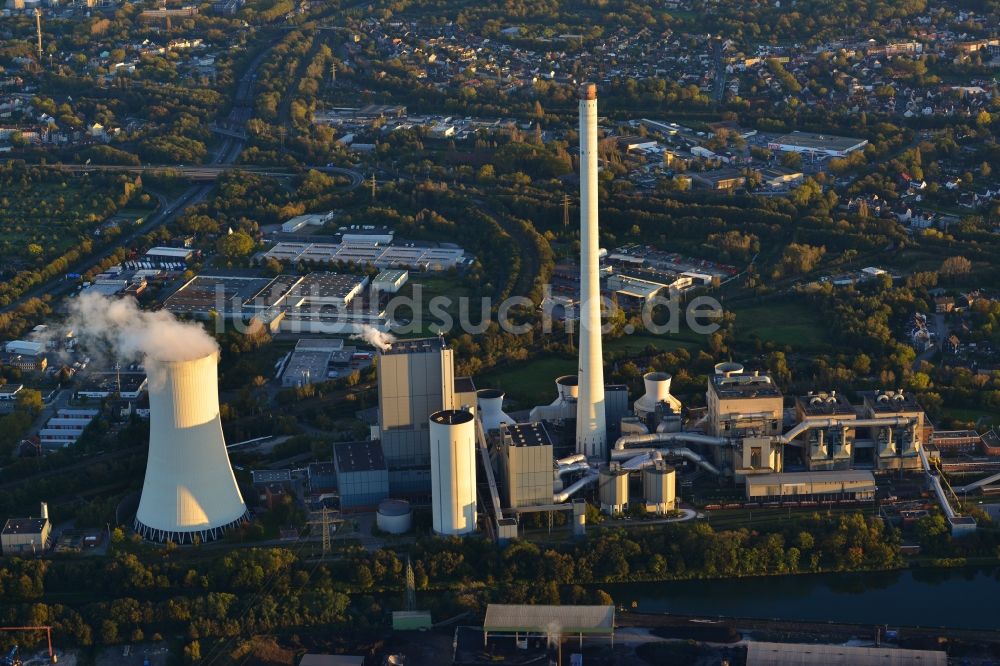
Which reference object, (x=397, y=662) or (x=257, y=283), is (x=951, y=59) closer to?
(x=257, y=283)

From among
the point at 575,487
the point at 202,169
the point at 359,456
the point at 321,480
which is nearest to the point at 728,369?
the point at 575,487

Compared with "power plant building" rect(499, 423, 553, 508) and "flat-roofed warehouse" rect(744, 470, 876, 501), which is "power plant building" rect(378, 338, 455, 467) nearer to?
"power plant building" rect(499, 423, 553, 508)

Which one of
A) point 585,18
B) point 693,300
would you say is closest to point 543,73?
point 585,18

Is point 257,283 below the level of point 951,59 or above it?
below

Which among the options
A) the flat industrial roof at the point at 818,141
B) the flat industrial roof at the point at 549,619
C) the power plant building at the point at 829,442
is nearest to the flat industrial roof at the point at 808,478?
the power plant building at the point at 829,442

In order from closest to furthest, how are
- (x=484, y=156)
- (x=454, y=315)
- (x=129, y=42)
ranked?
(x=454, y=315), (x=484, y=156), (x=129, y=42)

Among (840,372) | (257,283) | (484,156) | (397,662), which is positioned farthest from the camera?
(484,156)
